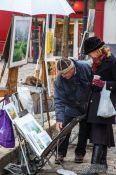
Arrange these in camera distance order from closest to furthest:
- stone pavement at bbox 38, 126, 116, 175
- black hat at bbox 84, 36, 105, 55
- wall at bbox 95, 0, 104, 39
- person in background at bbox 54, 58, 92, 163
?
black hat at bbox 84, 36, 105, 55, person in background at bbox 54, 58, 92, 163, stone pavement at bbox 38, 126, 116, 175, wall at bbox 95, 0, 104, 39

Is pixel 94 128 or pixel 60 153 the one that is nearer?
pixel 94 128

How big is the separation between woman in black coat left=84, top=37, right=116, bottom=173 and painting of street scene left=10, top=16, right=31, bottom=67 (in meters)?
0.92

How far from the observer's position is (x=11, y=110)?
6020 millimetres

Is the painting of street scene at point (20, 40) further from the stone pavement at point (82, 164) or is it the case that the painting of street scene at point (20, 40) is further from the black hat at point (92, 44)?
the stone pavement at point (82, 164)

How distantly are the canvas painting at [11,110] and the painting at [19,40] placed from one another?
1.71 ft

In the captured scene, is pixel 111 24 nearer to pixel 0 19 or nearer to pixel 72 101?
pixel 0 19

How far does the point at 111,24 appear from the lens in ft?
91.1

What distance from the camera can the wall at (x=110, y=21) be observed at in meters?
27.5

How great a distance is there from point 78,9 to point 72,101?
23337 millimetres

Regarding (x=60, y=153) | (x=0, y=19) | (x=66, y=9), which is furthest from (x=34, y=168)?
(x=0, y=19)

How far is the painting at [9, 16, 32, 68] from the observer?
6.22 m

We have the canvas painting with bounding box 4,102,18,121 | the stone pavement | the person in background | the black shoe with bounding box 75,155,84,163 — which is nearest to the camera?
the canvas painting with bounding box 4,102,18,121

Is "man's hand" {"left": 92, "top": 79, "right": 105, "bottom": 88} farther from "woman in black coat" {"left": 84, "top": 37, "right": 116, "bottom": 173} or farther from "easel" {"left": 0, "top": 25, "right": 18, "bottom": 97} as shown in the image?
"easel" {"left": 0, "top": 25, "right": 18, "bottom": 97}

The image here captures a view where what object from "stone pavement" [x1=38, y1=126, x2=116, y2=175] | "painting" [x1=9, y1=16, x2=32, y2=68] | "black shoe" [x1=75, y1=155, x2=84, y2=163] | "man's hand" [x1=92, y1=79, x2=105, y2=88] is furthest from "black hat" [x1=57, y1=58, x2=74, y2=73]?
"black shoe" [x1=75, y1=155, x2=84, y2=163]
